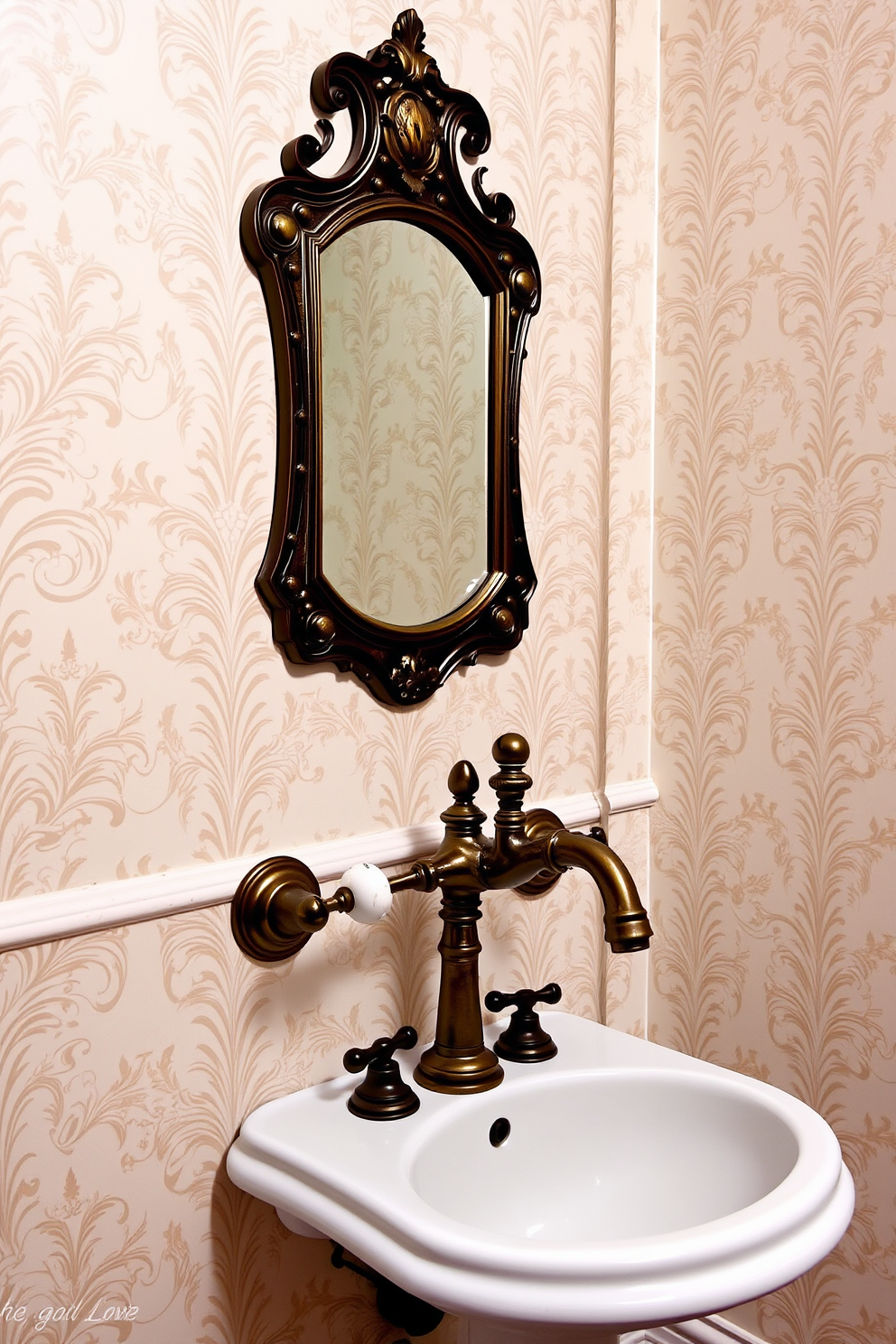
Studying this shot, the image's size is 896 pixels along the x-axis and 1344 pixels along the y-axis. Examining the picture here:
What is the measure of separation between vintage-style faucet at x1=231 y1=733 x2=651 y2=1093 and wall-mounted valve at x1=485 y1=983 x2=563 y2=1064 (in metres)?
0.05

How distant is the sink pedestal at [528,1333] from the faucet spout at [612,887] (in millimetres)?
300

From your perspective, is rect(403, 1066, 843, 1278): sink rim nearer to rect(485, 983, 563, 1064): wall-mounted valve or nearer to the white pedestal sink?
the white pedestal sink

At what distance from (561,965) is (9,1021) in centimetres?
76

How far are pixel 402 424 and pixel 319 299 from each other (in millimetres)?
165

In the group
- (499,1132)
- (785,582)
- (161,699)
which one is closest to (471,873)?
(499,1132)

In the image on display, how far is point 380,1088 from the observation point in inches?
41.3

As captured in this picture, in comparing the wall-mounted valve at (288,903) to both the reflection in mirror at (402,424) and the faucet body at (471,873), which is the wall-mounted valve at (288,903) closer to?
the faucet body at (471,873)

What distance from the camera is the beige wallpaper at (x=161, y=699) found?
2.97ft

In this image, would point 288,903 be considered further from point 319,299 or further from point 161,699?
point 319,299

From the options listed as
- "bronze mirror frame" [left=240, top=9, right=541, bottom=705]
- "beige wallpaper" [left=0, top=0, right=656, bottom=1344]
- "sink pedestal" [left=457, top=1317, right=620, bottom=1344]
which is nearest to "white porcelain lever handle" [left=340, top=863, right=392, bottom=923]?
"beige wallpaper" [left=0, top=0, right=656, bottom=1344]

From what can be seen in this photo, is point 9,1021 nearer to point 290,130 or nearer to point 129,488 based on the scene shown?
point 129,488

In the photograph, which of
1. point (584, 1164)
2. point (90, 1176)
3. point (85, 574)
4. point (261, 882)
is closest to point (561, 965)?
point (584, 1164)

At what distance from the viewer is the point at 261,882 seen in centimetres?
105

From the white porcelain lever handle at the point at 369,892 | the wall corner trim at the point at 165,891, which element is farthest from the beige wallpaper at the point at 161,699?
the white porcelain lever handle at the point at 369,892
